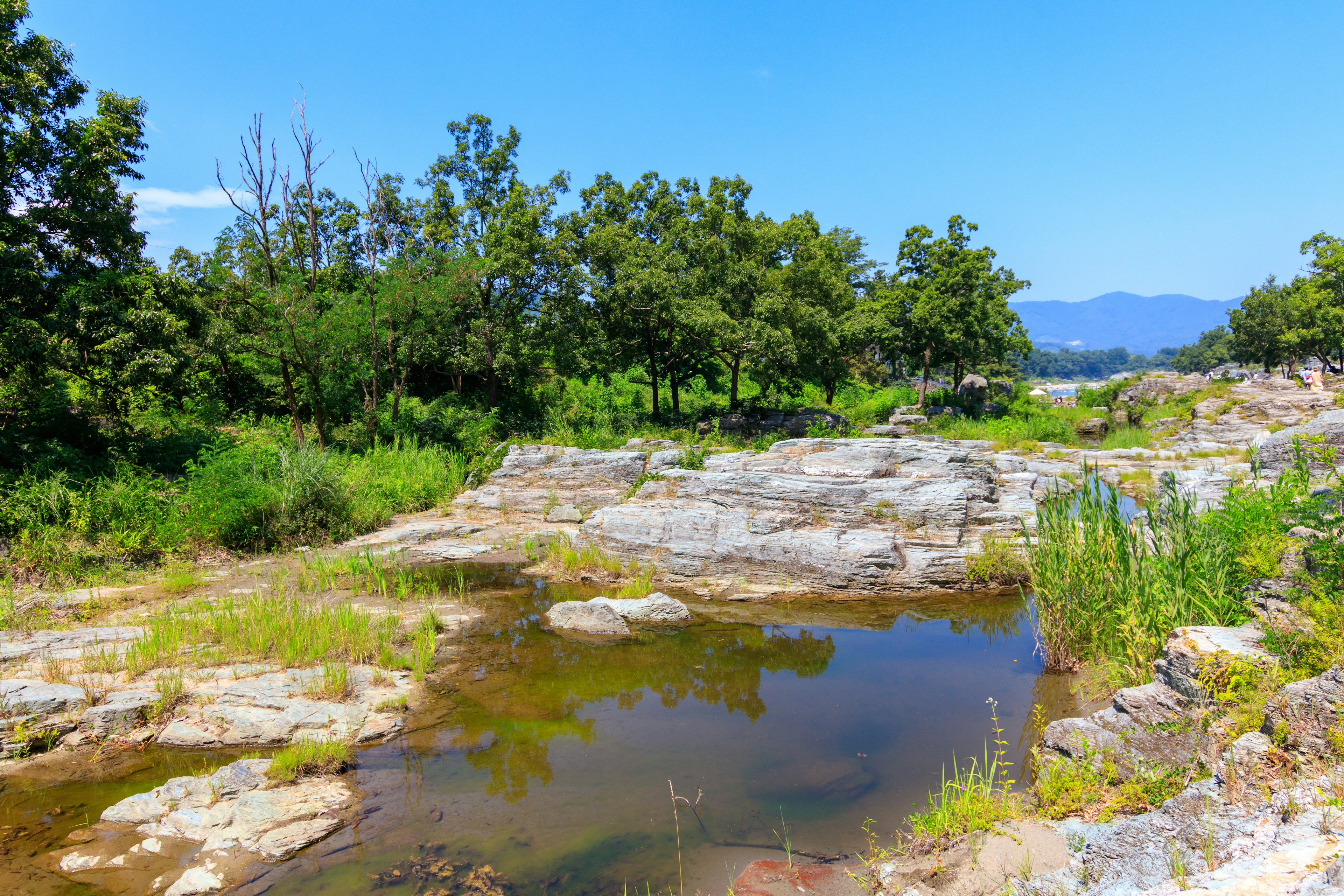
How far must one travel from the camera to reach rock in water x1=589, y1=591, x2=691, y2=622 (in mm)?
8656

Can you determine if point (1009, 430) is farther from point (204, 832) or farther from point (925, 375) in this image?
point (204, 832)

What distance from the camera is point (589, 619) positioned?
8398mm

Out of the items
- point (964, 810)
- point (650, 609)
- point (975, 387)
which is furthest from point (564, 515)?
point (975, 387)

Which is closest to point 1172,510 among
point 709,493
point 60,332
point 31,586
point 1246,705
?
point 1246,705

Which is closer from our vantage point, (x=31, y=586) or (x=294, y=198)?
(x=31, y=586)

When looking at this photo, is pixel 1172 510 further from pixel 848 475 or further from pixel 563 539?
pixel 563 539

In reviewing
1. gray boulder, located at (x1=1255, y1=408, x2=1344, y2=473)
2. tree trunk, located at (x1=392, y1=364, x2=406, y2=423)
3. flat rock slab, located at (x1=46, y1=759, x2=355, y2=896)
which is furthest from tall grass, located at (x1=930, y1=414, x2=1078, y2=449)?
flat rock slab, located at (x1=46, y1=759, x2=355, y2=896)

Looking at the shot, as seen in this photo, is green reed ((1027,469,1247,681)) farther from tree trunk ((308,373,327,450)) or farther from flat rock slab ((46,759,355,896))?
tree trunk ((308,373,327,450))

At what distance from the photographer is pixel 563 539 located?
462 inches

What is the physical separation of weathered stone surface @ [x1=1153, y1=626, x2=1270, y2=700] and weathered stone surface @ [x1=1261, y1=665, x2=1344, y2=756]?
1.86 feet

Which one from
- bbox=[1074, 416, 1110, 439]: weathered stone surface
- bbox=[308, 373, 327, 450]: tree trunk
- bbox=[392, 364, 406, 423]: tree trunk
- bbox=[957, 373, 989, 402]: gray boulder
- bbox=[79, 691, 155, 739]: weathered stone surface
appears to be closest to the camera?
bbox=[79, 691, 155, 739]: weathered stone surface

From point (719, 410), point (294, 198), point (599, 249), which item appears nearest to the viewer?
point (294, 198)

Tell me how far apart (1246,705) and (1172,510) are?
8.65 feet

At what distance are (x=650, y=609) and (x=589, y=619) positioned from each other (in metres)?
0.85
